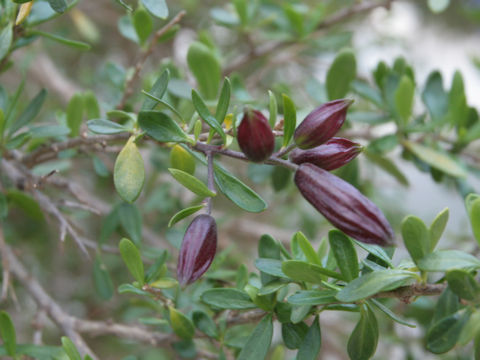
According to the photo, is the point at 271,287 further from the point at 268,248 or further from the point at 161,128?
the point at 161,128

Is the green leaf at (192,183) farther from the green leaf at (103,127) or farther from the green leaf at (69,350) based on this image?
the green leaf at (69,350)

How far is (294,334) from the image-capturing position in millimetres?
470

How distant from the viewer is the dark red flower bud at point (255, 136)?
359mm

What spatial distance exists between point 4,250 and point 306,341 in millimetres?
461

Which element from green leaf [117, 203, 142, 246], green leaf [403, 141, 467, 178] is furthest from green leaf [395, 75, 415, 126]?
green leaf [117, 203, 142, 246]

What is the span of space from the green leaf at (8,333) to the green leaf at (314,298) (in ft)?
1.06

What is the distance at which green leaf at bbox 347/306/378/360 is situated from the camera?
0.42 m

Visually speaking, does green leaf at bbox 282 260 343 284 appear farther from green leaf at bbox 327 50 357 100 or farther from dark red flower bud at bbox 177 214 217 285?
green leaf at bbox 327 50 357 100

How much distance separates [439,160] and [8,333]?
602 millimetres

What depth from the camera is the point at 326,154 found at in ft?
1.28

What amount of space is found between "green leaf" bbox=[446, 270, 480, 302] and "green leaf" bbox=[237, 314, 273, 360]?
0.18 meters

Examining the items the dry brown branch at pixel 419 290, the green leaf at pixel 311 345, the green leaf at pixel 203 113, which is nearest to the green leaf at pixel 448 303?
the dry brown branch at pixel 419 290

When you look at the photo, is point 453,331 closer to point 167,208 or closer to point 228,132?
point 228,132

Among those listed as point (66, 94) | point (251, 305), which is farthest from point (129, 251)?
point (66, 94)
